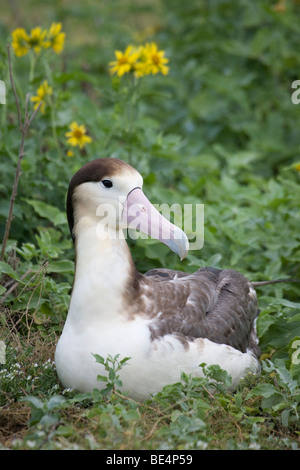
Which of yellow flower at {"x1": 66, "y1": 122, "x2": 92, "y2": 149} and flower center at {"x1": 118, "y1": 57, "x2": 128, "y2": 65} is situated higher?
flower center at {"x1": 118, "y1": 57, "x2": 128, "y2": 65}

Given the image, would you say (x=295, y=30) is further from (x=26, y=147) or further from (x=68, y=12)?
(x=26, y=147)

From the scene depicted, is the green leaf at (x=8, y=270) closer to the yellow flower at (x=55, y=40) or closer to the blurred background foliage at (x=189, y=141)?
the blurred background foliage at (x=189, y=141)

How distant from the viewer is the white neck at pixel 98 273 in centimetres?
318

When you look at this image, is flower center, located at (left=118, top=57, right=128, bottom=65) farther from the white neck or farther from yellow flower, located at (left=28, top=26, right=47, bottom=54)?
the white neck

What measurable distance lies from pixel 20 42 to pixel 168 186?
5.66 ft

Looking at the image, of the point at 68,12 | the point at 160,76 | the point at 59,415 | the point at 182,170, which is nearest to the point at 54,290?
the point at 59,415

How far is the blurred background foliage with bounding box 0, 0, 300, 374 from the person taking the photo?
4.29 m

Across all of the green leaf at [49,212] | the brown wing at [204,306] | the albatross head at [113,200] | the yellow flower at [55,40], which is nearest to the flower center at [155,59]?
the yellow flower at [55,40]

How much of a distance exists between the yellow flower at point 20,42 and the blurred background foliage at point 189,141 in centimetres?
15

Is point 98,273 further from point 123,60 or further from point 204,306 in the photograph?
point 123,60

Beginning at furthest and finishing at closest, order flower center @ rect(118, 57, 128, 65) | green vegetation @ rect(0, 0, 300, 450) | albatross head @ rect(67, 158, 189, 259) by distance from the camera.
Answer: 1. flower center @ rect(118, 57, 128, 65)
2. albatross head @ rect(67, 158, 189, 259)
3. green vegetation @ rect(0, 0, 300, 450)

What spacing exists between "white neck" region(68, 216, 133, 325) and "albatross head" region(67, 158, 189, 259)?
0.12 feet

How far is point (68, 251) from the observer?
4531mm

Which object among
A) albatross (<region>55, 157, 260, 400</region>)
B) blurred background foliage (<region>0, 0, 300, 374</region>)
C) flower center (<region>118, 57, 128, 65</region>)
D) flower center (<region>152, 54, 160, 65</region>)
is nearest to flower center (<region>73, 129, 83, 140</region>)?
blurred background foliage (<region>0, 0, 300, 374</region>)
